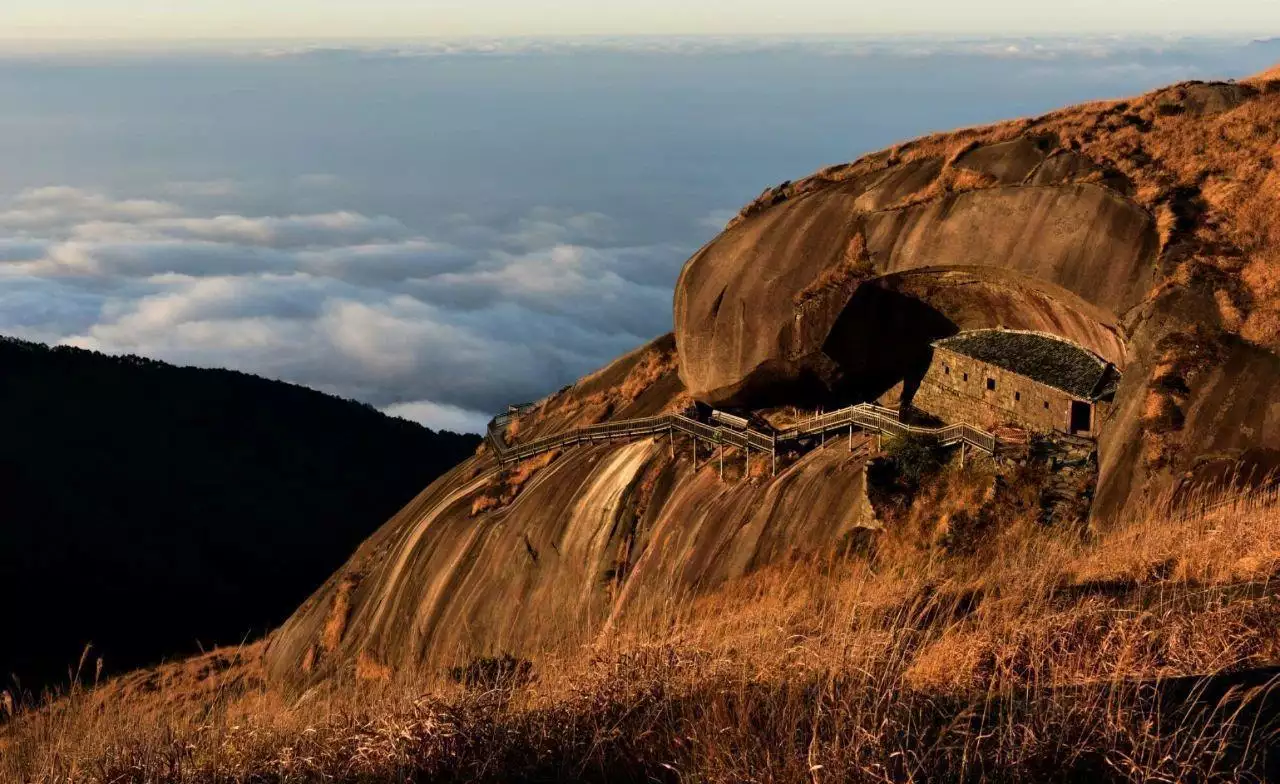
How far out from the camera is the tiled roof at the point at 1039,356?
86.2 feet

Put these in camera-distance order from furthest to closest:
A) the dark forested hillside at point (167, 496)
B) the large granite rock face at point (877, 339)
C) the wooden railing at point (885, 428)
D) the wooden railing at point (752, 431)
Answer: the dark forested hillside at point (167, 496) < the wooden railing at point (752, 431) < the wooden railing at point (885, 428) < the large granite rock face at point (877, 339)

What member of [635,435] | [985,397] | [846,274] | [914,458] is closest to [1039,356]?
[985,397]

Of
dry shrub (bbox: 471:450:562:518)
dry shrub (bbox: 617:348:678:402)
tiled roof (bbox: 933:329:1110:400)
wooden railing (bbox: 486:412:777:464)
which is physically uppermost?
tiled roof (bbox: 933:329:1110:400)

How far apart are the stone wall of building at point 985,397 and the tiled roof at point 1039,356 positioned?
0.22 m

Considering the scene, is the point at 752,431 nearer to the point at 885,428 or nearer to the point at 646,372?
the point at 885,428

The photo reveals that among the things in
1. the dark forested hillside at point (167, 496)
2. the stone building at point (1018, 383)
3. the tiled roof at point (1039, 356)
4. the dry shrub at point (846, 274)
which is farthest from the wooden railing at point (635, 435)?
the dark forested hillside at point (167, 496)

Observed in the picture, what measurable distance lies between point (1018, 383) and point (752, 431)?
8177mm

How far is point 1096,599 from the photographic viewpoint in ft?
29.3

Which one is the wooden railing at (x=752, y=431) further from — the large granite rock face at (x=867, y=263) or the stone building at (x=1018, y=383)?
the large granite rock face at (x=867, y=263)

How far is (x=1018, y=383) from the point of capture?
91.5 feet

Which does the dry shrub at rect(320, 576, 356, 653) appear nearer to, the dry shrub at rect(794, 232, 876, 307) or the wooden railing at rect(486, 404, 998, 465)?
the wooden railing at rect(486, 404, 998, 465)

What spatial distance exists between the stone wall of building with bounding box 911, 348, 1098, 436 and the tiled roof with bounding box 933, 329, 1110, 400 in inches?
8.6

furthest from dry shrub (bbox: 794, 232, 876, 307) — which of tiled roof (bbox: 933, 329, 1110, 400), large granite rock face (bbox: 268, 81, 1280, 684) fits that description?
tiled roof (bbox: 933, 329, 1110, 400)

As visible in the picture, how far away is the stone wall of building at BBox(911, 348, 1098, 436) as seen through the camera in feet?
87.8
